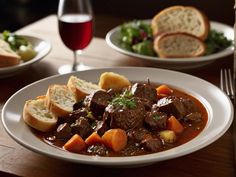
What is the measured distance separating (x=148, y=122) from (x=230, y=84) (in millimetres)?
671

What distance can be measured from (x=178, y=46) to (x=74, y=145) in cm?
114

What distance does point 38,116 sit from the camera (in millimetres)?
1637

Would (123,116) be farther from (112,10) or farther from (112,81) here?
(112,10)

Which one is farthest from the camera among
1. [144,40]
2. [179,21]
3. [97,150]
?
[179,21]

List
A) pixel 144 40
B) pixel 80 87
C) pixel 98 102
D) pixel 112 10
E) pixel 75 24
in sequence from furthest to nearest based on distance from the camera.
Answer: pixel 112 10, pixel 144 40, pixel 75 24, pixel 80 87, pixel 98 102

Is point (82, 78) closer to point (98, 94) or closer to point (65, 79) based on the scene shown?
point (65, 79)

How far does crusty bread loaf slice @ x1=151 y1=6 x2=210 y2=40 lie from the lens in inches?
105

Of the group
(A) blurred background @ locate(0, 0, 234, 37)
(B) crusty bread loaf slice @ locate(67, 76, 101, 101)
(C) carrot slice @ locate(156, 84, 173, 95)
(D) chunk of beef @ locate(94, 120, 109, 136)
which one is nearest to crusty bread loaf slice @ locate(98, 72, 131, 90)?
(B) crusty bread loaf slice @ locate(67, 76, 101, 101)

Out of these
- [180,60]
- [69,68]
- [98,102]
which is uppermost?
[98,102]

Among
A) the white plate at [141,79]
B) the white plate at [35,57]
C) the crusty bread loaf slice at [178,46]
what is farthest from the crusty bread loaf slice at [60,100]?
the crusty bread loaf slice at [178,46]

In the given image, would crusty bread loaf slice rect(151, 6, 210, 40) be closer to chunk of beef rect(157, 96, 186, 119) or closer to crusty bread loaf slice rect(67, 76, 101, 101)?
crusty bread loaf slice rect(67, 76, 101, 101)

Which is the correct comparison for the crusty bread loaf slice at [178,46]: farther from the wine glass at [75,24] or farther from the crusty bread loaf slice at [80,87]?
the crusty bread loaf slice at [80,87]

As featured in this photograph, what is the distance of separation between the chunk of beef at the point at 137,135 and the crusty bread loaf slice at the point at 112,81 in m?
0.39

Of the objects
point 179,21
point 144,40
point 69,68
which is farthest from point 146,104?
point 179,21
